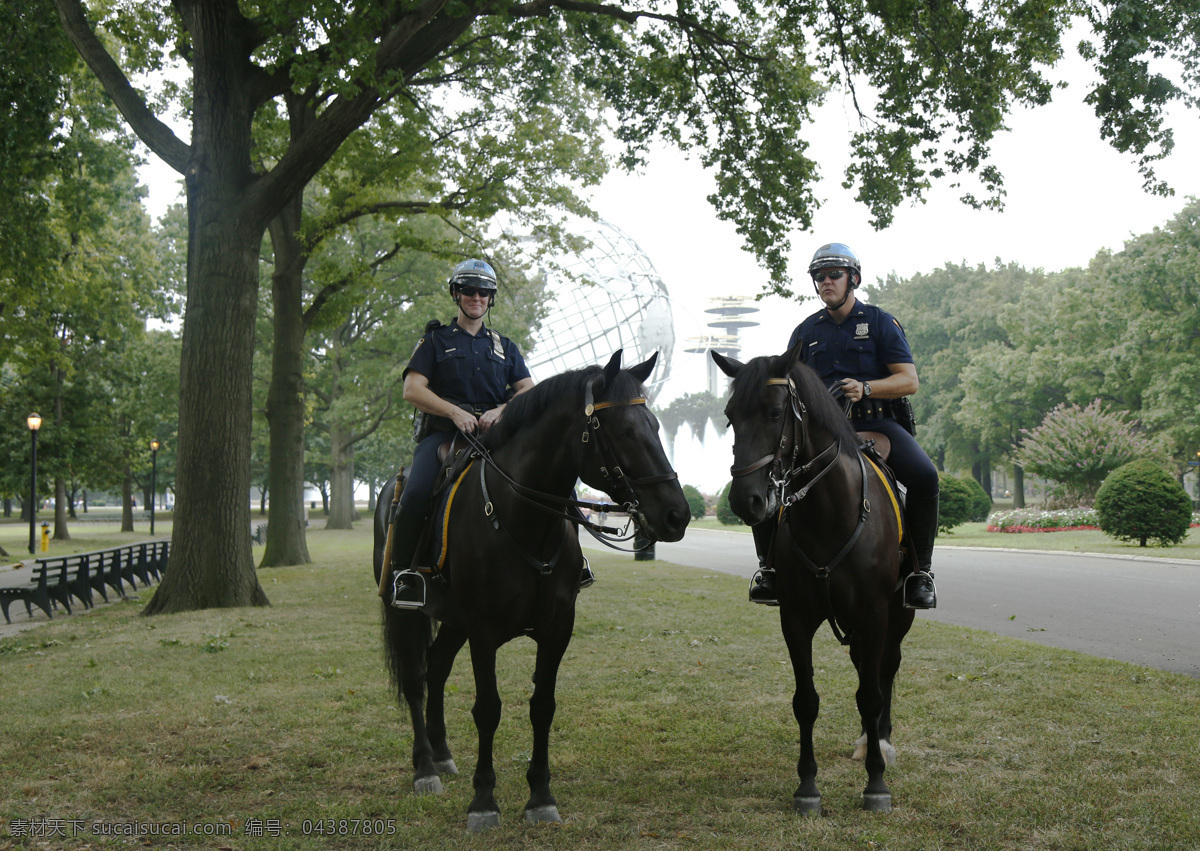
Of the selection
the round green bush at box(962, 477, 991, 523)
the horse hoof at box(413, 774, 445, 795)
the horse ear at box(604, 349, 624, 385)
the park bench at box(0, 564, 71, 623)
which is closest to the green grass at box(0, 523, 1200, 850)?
the horse hoof at box(413, 774, 445, 795)

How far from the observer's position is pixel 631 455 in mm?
4578

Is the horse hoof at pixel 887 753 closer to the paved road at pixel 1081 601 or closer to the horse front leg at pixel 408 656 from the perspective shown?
the horse front leg at pixel 408 656

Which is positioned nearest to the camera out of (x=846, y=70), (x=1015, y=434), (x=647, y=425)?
(x=647, y=425)

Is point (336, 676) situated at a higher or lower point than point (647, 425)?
lower

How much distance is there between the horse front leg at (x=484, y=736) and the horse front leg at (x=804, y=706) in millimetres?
1678

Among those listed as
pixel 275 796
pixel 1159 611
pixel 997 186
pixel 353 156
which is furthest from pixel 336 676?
pixel 353 156

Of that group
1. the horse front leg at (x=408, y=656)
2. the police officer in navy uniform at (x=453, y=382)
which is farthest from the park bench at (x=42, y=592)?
the police officer in navy uniform at (x=453, y=382)

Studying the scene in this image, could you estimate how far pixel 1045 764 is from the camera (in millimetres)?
5797

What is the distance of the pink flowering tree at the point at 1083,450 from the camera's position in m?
33.7

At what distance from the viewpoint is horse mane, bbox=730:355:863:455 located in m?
4.96

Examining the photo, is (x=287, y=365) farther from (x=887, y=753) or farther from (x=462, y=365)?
(x=887, y=753)

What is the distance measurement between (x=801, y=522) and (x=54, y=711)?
655 cm

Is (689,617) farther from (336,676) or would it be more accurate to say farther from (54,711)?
(54,711)

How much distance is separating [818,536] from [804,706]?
3.23 ft
